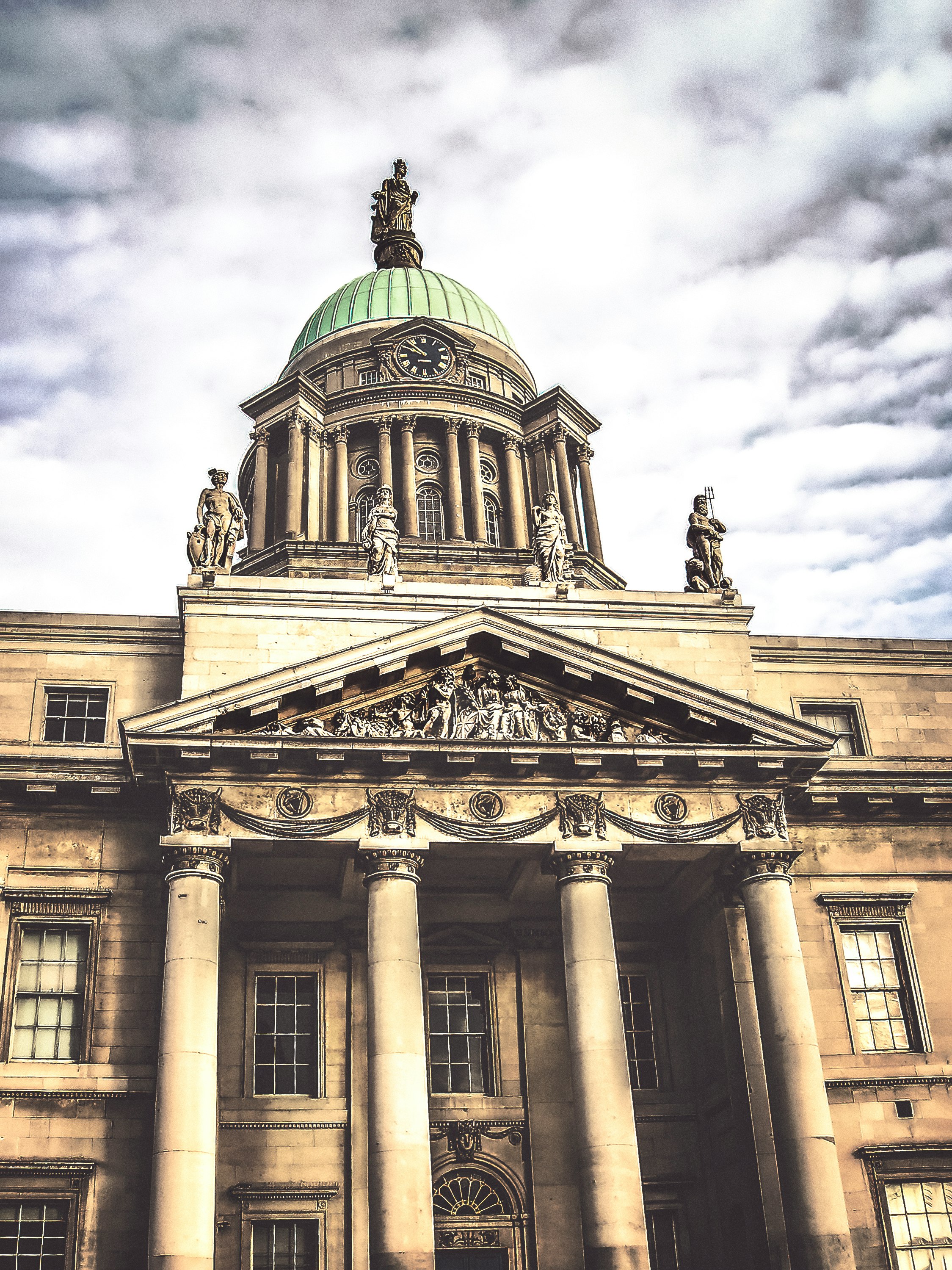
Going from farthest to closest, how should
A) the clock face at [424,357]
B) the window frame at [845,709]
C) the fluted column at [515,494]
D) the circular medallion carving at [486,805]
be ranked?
the clock face at [424,357] → the fluted column at [515,494] → the window frame at [845,709] → the circular medallion carving at [486,805]

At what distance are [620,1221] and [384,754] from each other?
356 inches

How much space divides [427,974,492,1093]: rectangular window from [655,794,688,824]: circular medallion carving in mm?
5668

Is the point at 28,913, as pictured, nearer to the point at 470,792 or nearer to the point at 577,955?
the point at 470,792

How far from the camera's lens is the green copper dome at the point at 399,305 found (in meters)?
50.3

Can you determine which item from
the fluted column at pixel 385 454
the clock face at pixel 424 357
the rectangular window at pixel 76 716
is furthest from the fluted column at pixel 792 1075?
the clock face at pixel 424 357

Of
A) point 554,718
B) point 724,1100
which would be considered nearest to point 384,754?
point 554,718

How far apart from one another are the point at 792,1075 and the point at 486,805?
7326 millimetres

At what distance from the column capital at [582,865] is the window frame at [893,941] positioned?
584 centimetres

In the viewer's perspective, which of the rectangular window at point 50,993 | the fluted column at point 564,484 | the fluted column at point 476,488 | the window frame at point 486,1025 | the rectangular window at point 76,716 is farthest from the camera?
the fluted column at point 564,484

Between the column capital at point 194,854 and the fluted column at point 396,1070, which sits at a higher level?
the column capital at point 194,854

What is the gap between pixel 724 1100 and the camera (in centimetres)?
2697

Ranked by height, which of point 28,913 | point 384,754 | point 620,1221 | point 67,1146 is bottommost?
point 620,1221

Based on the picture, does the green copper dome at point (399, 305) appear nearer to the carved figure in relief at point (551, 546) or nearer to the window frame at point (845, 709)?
the carved figure in relief at point (551, 546)

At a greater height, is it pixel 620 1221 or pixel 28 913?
pixel 28 913
